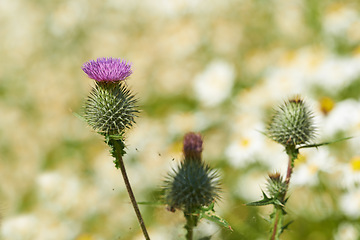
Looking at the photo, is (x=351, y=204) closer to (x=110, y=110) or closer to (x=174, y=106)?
(x=110, y=110)

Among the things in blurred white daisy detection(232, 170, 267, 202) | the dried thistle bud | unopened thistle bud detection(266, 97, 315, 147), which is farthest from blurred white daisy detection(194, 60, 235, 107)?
the dried thistle bud

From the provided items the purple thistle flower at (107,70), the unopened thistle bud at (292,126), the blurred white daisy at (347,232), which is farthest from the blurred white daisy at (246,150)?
the purple thistle flower at (107,70)

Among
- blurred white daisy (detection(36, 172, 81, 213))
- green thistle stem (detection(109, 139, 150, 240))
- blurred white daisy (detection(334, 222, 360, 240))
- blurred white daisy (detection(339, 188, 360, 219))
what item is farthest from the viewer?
blurred white daisy (detection(36, 172, 81, 213))

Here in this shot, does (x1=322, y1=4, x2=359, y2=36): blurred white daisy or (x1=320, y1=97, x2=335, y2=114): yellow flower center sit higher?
(x1=322, y1=4, x2=359, y2=36): blurred white daisy

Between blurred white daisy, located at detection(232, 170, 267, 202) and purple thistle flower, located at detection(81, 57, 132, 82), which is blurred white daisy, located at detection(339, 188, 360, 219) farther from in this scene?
purple thistle flower, located at detection(81, 57, 132, 82)

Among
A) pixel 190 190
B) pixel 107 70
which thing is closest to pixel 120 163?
pixel 107 70

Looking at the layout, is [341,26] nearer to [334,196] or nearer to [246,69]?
[246,69]
